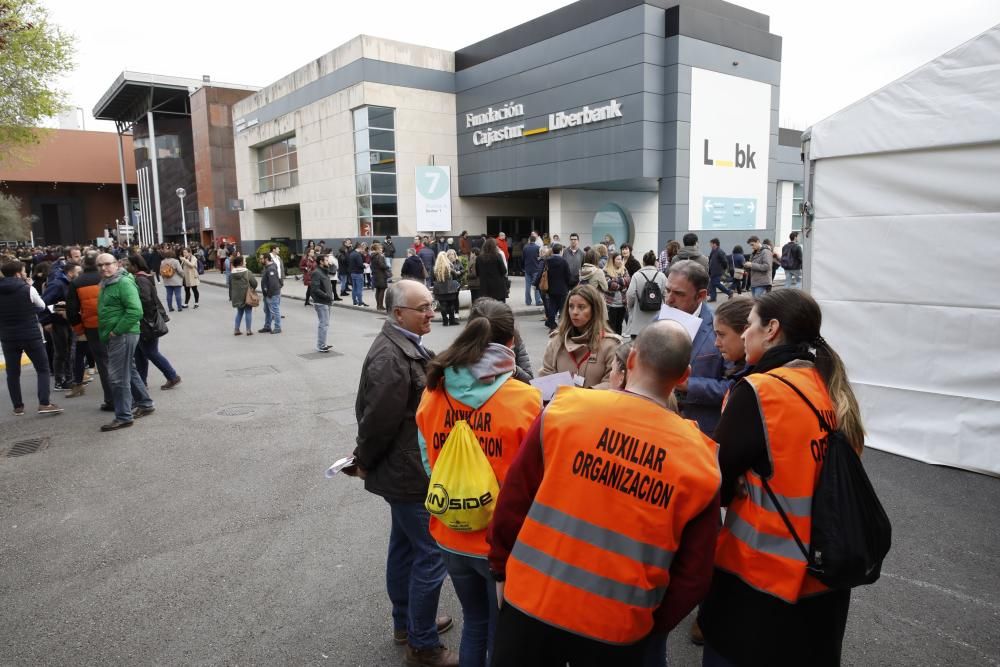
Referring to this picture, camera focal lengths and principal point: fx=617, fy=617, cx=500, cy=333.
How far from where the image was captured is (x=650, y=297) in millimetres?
6719

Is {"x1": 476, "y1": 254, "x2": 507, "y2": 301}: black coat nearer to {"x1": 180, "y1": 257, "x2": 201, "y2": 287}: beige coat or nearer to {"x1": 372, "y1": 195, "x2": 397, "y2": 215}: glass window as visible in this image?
{"x1": 180, "y1": 257, "x2": 201, "y2": 287}: beige coat

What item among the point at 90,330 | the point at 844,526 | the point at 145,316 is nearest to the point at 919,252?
the point at 844,526

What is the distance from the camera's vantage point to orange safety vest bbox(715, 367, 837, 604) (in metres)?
1.99

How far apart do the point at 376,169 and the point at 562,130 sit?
914 centimetres

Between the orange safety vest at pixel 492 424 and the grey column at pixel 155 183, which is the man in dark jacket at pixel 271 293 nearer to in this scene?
the orange safety vest at pixel 492 424

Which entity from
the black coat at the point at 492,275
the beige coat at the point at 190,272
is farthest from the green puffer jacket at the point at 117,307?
the beige coat at the point at 190,272

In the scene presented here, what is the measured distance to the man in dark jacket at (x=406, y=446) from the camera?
2.94 meters

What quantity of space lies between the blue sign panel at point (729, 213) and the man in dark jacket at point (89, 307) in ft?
65.5

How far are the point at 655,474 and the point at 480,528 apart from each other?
3.00ft

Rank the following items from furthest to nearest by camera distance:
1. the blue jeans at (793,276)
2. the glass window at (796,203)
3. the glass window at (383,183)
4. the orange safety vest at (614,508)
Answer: the glass window at (796,203) < the glass window at (383,183) < the blue jeans at (793,276) < the orange safety vest at (614,508)

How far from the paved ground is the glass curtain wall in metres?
21.7

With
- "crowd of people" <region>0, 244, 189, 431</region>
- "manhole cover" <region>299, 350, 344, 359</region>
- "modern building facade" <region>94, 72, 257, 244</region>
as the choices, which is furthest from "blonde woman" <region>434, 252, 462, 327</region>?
"modern building facade" <region>94, 72, 257, 244</region>

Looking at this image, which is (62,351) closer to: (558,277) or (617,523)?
(558,277)

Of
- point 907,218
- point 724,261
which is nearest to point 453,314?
point 724,261
